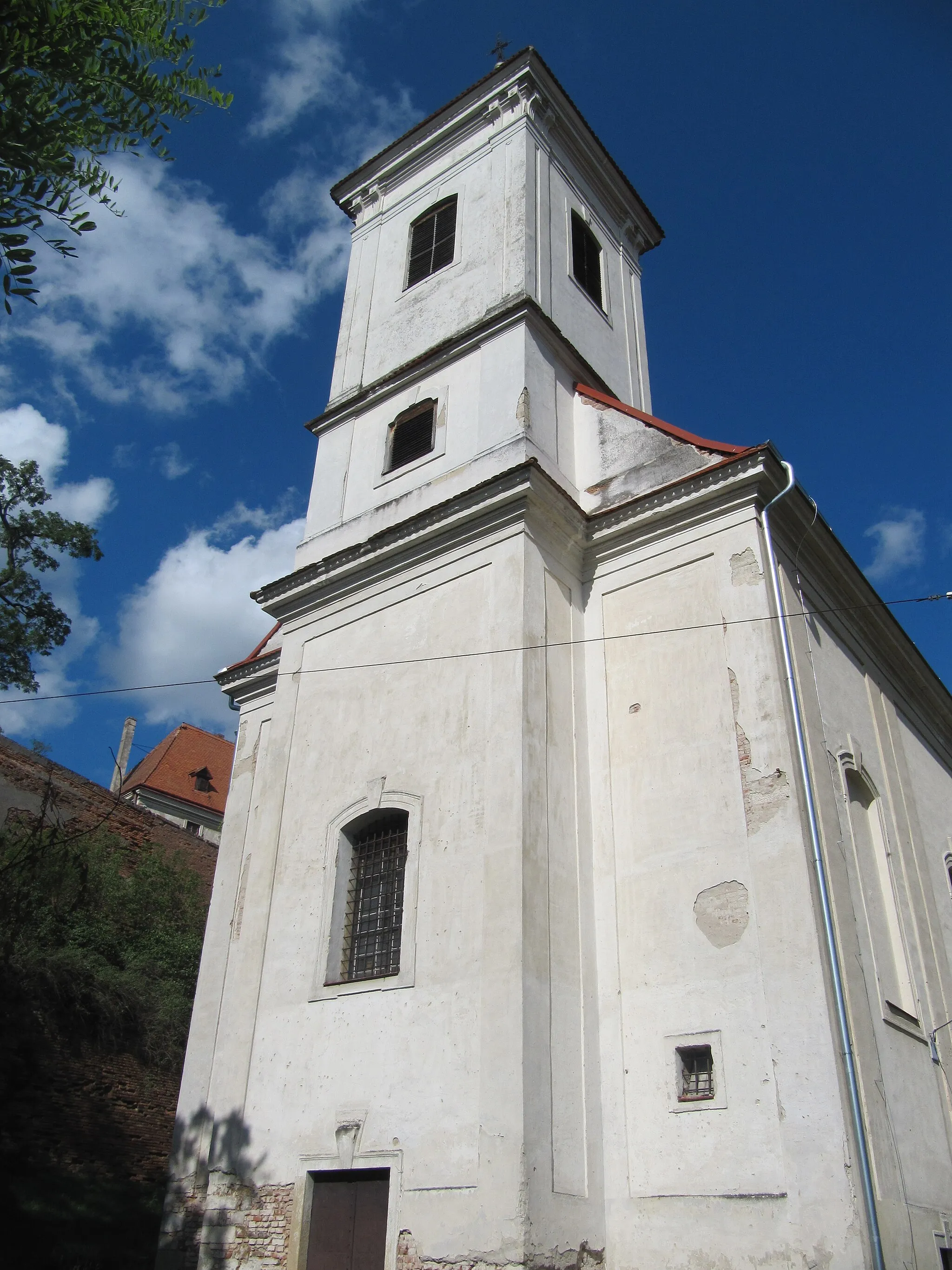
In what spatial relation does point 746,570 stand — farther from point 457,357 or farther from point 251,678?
point 251,678

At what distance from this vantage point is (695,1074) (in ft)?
31.0

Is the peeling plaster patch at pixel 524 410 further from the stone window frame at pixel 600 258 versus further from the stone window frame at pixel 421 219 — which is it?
the stone window frame at pixel 600 258

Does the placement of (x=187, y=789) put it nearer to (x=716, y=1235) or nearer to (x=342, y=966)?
(x=342, y=966)

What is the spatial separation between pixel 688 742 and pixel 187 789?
3238 centimetres

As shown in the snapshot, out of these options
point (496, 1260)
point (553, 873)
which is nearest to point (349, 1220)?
point (496, 1260)

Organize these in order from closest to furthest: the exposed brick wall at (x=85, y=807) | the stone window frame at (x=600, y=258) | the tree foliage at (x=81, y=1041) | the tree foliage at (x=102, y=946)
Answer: the tree foliage at (x=81, y=1041), the tree foliage at (x=102, y=946), the stone window frame at (x=600, y=258), the exposed brick wall at (x=85, y=807)

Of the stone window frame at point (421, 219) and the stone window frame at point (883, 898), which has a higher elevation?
the stone window frame at point (421, 219)

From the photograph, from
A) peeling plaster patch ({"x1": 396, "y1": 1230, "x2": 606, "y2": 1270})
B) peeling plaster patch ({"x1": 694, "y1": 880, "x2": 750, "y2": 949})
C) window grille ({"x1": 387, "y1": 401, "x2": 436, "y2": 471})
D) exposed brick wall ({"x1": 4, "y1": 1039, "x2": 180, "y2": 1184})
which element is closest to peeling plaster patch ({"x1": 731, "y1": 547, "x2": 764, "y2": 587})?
peeling plaster patch ({"x1": 694, "y1": 880, "x2": 750, "y2": 949})

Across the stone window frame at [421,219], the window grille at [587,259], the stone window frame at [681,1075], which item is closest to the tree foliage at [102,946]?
the stone window frame at [681,1075]

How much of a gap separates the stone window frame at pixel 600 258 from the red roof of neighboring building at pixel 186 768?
26.0 meters

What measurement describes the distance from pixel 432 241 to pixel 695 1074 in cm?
1387

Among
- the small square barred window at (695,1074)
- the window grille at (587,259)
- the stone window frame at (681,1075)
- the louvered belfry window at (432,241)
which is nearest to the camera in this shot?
the stone window frame at (681,1075)

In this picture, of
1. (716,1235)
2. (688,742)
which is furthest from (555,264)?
(716,1235)

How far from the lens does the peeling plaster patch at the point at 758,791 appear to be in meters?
9.92
